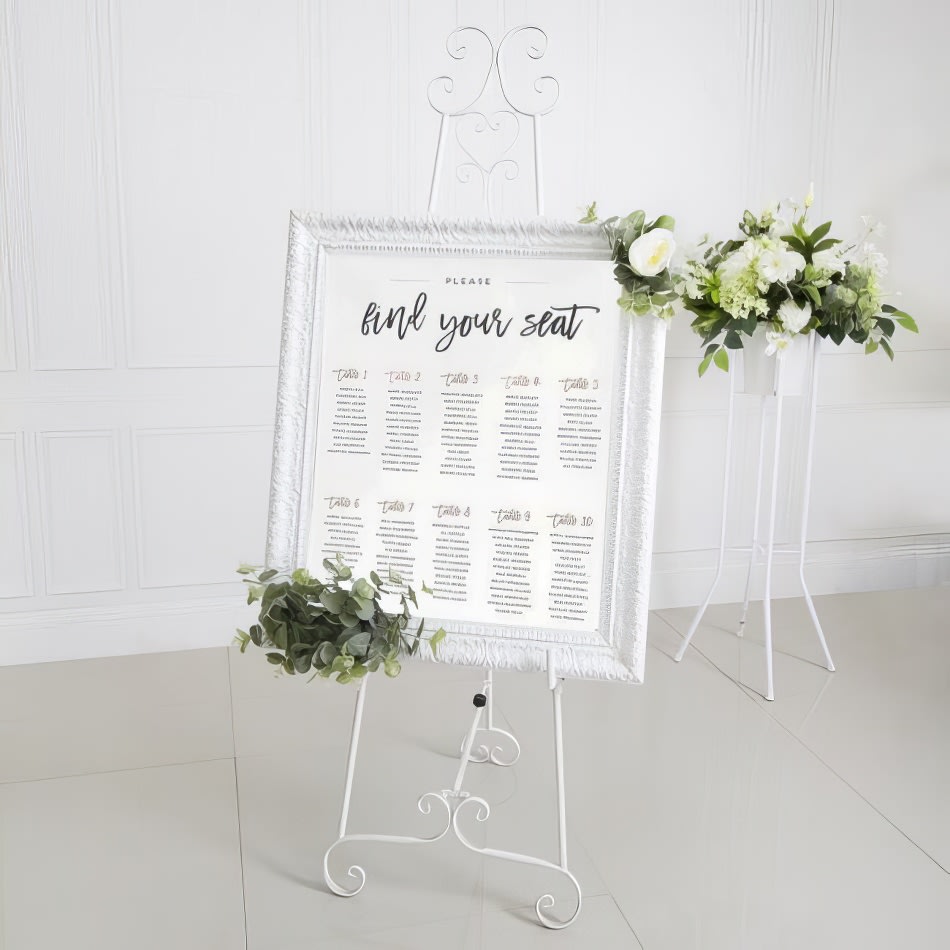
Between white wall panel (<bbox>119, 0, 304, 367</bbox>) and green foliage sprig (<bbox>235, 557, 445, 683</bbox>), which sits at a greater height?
white wall panel (<bbox>119, 0, 304, 367</bbox>)

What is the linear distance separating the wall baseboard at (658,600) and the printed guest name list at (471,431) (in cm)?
157

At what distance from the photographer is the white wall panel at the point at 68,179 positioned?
2.92m

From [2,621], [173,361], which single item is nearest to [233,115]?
[173,361]

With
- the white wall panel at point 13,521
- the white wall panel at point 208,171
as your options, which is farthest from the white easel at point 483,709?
the white wall panel at point 13,521

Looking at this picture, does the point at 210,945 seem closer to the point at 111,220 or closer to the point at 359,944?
the point at 359,944

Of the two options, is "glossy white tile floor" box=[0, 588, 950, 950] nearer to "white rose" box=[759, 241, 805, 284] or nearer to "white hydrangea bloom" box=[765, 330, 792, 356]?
"white hydrangea bloom" box=[765, 330, 792, 356]

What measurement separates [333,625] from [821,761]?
1530 mm

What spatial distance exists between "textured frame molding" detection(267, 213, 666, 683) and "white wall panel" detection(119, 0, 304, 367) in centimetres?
126

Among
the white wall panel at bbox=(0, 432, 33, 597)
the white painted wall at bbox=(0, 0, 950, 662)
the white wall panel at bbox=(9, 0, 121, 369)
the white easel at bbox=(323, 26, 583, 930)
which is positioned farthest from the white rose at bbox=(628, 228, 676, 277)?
the white wall panel at bbox=(0, 432, 33, 597)

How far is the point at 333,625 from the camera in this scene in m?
1.81

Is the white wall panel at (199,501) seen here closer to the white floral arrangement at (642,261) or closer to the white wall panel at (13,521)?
the white wall panel at (13,521)

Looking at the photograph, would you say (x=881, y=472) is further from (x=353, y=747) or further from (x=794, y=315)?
(x=353, y=747)

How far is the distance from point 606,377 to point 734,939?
1138 mm

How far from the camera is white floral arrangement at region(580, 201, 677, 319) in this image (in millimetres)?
1819
